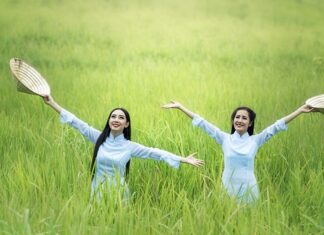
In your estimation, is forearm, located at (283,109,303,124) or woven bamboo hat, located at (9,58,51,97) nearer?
forearm, located at (283,109,303,124)

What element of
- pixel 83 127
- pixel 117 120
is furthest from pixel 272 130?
pixel 83 127

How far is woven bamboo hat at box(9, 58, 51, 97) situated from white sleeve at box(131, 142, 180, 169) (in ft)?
1.42

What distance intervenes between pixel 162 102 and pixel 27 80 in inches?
55.9

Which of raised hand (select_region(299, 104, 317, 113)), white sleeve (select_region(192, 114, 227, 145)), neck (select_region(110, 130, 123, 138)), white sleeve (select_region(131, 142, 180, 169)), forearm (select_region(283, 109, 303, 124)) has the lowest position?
white sleeve (select_region(131, 142, 180, 169))

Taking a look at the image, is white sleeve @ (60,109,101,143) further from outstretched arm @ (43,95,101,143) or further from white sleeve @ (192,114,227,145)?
white sleeve @ (192,114,227,145)

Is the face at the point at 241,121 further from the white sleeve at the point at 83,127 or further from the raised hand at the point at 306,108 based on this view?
the white sleeve at the point at 83,127

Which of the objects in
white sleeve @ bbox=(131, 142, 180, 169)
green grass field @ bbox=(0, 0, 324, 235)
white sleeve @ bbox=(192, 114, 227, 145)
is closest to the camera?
green grass field @ bbox=(0, 0, 324, 235)

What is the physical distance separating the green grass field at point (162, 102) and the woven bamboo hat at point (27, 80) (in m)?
0.28

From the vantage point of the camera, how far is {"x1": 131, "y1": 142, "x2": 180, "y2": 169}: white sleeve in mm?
2340

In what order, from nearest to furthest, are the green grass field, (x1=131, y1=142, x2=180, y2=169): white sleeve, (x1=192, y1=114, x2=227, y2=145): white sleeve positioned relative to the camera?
1. the green grass field
2. (x1=131, y1=142, x2=180, y2=169): white sleeve
3. (x1=192, y1=114, x2=227, y2=145): white sleeve

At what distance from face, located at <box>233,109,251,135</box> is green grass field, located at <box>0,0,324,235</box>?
23 centimetres

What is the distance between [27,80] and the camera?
8.39ft

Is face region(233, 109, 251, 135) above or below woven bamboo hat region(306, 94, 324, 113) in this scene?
below

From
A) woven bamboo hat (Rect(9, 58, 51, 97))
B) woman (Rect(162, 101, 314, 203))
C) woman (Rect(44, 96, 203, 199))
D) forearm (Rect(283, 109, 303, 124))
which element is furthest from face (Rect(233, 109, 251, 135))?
woven bamboo hat (Rect(9, 58, 51, 97))
